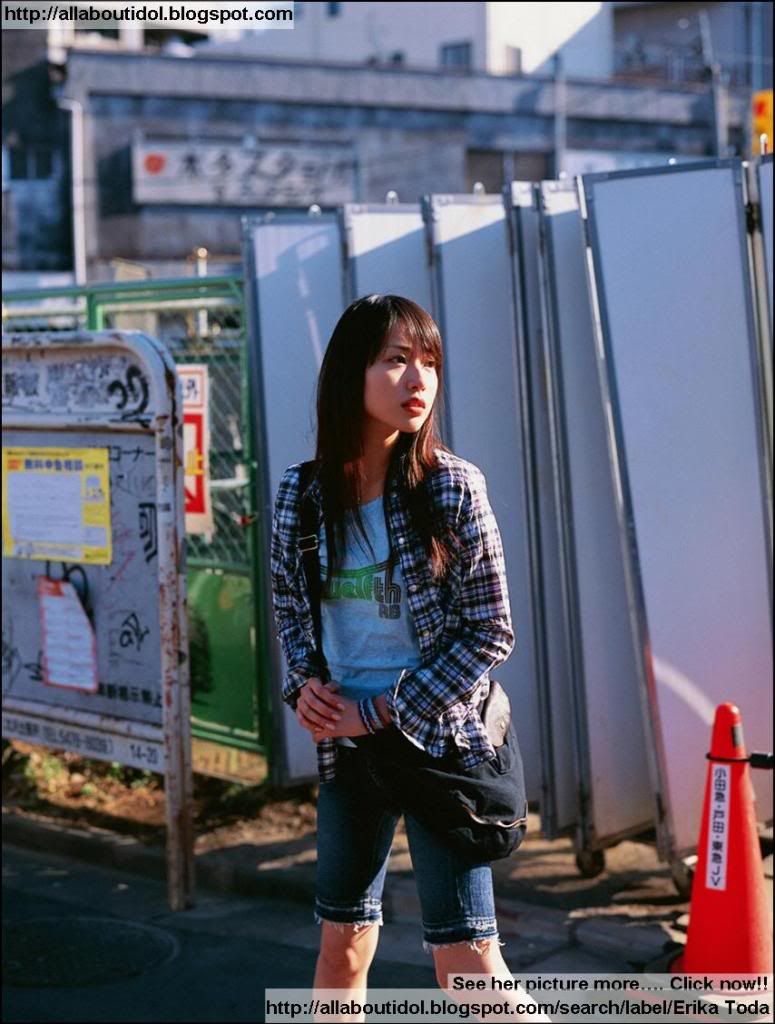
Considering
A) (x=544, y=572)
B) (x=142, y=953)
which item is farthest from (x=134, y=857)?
(x=544, y=572)

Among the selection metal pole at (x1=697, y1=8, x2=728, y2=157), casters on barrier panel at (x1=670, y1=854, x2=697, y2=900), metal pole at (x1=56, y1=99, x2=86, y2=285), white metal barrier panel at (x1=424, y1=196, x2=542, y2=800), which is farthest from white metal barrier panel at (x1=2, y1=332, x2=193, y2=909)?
metal pole at (x1=56, y1=99, x2=86, y2=285)

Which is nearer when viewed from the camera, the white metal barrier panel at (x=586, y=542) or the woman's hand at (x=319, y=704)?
the woman's hand at (x=319, y=704)

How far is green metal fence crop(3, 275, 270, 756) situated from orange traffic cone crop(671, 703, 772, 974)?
93.4 inches

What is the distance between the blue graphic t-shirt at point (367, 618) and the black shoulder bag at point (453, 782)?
0.05 metres

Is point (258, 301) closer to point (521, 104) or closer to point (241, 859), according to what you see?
point (241, 859)

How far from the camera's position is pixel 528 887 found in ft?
18.4

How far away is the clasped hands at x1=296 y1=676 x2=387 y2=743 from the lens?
3.01m

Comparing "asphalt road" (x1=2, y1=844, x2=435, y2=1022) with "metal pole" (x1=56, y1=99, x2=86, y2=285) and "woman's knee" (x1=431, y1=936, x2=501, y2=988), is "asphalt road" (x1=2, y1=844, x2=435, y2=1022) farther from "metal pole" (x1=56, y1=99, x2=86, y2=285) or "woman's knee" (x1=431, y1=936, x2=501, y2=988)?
"metal pole" (x1=56, y1=99, x2=86, y2=285)

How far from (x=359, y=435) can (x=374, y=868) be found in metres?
0.99

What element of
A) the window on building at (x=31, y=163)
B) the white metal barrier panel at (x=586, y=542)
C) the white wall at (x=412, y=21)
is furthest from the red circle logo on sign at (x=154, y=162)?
the white metal barrier panel at (x=586, y=542)

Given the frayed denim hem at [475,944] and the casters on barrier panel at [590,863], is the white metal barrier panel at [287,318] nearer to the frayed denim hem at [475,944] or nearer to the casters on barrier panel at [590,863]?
the casters on barrier panel at [590,863]

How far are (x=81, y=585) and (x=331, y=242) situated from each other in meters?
1.78

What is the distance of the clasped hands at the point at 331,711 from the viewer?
3.01 metres

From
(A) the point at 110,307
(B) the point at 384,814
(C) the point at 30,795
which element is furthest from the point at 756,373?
(C) the point at 30,795
